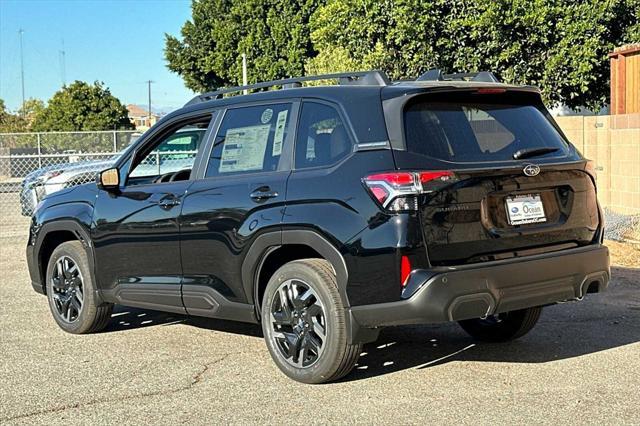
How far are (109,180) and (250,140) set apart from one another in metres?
1.43

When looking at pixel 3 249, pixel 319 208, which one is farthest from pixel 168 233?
pixel 3 249

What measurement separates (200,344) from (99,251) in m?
1.14

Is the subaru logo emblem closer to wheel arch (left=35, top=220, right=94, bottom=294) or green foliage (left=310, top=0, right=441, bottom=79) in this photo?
wheel arch (left=35, top=220, right=94, bottom=294)

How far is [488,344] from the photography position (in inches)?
260

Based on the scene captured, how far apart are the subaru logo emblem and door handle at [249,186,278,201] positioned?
1.59 meters

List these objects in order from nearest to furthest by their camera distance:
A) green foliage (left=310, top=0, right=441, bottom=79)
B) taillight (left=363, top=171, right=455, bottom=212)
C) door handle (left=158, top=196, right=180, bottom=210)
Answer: taillight (left=363, top=171, right=455, bottom=212), door handle (left=158, top=196, right=180, bottom=210), green foliage (left=310, top=0, right=441, bottom=79)

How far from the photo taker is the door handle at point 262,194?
5629 millimetres

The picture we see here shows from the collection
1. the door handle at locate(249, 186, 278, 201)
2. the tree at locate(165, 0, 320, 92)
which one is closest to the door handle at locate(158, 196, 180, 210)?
the door handle at locate(249, 186, 278, 201)

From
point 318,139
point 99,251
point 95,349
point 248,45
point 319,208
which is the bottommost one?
point 95,349

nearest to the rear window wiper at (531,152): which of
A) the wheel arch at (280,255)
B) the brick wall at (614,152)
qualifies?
the wheel arch at (280,255)

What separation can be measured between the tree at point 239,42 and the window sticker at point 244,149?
36.8m

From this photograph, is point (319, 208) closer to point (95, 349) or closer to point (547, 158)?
point (547, 158)

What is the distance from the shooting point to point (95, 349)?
22.3 feet

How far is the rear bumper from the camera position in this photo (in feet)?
16.1
